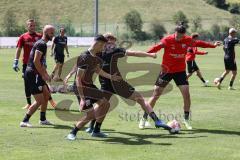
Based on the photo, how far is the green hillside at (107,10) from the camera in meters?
117

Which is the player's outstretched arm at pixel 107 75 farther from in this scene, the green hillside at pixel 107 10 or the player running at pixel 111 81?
the green hillside at pixel 107 10

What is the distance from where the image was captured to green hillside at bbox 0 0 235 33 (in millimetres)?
117350

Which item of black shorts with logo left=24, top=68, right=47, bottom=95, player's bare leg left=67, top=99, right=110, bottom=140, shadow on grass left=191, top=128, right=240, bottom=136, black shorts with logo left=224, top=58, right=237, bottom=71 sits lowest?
black shorts with logo left=224, top=58, right=237, bottom=71

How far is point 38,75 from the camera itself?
39.4ft

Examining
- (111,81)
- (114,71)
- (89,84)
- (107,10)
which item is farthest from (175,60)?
(107,10)

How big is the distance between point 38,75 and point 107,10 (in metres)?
117

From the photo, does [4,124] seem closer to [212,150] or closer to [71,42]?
[212,150]

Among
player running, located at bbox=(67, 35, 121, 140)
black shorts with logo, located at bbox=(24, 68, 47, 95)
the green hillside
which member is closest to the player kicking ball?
player running, located at bbox=(67, 35, 121, 140)

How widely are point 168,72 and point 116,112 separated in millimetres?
2882

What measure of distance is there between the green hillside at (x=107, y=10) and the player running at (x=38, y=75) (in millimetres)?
89786

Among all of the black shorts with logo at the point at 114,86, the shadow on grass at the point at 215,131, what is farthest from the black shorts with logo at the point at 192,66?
the black shorts with logo at the point at 114,86

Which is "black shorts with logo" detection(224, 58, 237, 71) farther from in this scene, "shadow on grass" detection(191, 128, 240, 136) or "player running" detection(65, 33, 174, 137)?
"player running" detection(65, 33, 174, 137)

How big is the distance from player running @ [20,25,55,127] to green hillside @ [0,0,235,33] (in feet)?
295

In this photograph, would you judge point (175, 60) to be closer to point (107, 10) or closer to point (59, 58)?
point (59, 58)
